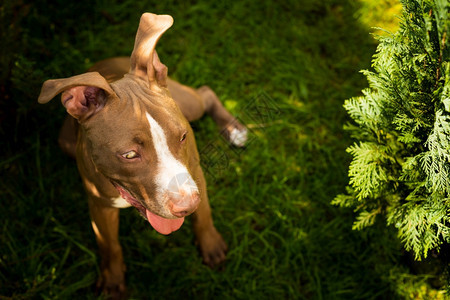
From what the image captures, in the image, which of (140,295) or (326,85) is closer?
(140,295)

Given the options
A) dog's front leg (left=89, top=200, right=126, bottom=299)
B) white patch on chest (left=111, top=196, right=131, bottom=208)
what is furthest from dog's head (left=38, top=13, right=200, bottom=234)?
dog's front leg (left=89, top=200, right=126, bottom=299)

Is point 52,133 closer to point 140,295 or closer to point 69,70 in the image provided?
point 69,70

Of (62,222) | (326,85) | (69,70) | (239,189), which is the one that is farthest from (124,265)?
(326,85)

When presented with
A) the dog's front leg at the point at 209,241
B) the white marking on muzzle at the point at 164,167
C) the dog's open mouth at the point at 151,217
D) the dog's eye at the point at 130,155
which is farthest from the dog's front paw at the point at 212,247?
the dog's eye at the point at 130,155

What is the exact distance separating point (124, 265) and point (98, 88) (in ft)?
5.63

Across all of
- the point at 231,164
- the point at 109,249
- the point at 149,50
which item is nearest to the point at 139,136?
the point at 149,50

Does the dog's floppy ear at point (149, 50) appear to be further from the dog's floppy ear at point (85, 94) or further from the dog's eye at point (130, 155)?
the dog's eye at point (130, 155)

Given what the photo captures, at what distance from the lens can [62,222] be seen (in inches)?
152

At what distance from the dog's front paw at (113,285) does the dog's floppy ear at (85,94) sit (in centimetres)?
154

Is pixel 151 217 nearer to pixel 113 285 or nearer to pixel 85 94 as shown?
pixel 85 94

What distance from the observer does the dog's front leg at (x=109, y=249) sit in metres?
3.09

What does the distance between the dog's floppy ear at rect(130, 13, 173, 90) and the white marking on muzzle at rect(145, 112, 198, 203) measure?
36 cm

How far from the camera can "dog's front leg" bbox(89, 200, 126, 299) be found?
309 centimetres

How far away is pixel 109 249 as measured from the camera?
3.31 m
